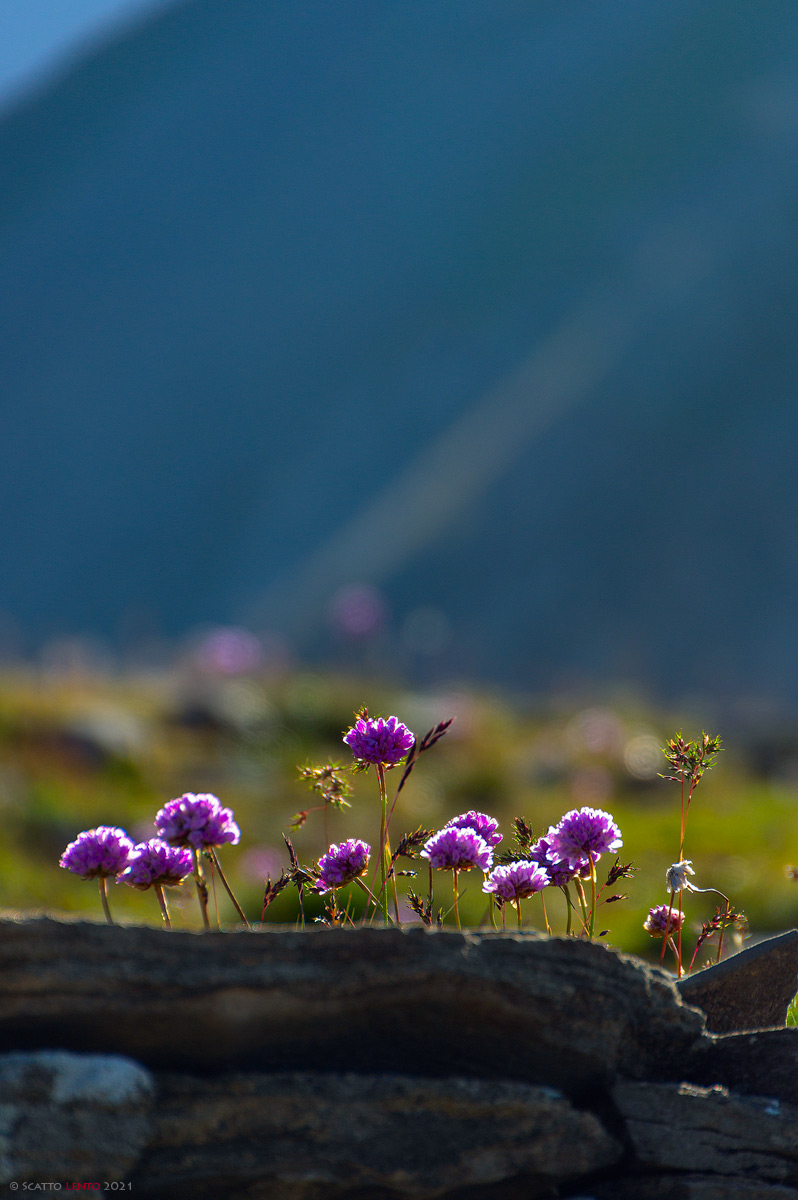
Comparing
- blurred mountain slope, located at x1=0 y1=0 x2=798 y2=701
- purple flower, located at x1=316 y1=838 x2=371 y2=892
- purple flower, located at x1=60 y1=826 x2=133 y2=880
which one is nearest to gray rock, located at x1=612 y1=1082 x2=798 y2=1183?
purple flower, located at x1=316 y1=838 x2=371 y2=892

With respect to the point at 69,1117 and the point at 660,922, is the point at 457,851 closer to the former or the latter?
the point at 660,922

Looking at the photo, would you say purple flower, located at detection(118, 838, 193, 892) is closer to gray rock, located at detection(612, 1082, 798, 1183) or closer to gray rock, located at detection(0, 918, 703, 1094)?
gray rock, located at detection(0, 918, 703, 1094)

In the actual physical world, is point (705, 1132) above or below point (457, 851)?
below

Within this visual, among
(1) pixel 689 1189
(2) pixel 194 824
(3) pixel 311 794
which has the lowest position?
(1) pixel 689 1189

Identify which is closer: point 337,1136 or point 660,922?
point 337,1136

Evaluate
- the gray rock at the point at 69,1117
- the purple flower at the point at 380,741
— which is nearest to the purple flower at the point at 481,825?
the purple flower at the point at 380,741

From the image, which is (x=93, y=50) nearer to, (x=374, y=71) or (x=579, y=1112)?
(x=374, y=71)

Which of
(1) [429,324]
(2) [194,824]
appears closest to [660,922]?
(2) [194,824]
